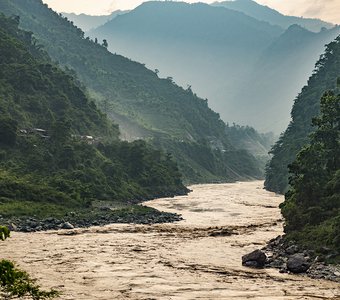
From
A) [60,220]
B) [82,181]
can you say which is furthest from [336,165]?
[82,181]

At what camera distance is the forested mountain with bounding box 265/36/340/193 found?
130125mm

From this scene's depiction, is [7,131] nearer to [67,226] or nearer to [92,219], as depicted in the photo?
[92,219]

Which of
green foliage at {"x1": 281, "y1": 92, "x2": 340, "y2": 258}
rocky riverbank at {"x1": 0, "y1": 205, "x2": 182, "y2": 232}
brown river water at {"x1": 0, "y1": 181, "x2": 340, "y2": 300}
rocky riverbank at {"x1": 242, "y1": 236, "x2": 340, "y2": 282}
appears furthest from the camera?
rocky riverbank at {"x1": 0, "y1": 205, "x2": 182, "y2": 232}

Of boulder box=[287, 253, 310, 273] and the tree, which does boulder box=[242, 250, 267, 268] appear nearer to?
boulder box=[287, 253, 310, 273]

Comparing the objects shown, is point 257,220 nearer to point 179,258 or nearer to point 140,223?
point 140,223

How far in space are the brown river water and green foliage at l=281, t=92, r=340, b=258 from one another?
14.0ft

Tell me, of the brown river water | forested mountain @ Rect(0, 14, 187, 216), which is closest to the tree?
forested mountain @ Rect(0, 14, 187, 216)

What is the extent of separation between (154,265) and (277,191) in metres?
104

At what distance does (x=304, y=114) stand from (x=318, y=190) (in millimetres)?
96232

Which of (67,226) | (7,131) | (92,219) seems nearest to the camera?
(67,226)

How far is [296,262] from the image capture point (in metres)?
33.2

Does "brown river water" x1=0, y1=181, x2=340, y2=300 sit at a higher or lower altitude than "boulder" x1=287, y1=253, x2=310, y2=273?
lower

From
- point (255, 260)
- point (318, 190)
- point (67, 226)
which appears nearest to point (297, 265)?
point (255, 260)

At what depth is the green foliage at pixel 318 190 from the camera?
1703 inches
